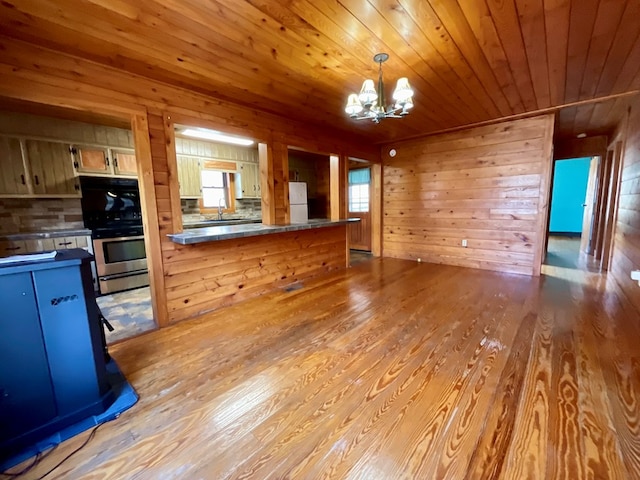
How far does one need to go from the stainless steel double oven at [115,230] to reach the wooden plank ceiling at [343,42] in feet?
6.87

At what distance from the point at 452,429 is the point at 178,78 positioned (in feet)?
10.9

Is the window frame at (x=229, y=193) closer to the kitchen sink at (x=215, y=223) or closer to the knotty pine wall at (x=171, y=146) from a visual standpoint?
the kitchen sink at (x=215, y=223)

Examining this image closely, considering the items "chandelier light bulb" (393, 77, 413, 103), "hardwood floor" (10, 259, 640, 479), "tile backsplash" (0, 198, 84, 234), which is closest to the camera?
"hardwood floor" (10, 259, 640, 479)

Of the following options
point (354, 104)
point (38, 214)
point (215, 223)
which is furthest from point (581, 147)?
point (38, 214)

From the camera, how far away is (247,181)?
547 cm

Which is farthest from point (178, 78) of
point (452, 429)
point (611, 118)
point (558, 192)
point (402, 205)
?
point (558, 192)

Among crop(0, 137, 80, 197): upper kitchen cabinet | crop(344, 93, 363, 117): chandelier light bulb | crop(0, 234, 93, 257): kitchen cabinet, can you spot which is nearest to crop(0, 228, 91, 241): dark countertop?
crop(0, 234, 93, 257): kitchen cabinet

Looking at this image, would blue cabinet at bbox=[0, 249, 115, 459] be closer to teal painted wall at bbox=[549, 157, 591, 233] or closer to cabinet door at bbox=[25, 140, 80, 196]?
cabinet door at bbox=[25, 140, 80, 196]

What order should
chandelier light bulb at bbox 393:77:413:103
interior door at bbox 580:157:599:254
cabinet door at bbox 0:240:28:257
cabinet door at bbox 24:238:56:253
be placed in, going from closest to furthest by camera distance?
chandelier light bulb at bbox 393:77:413:103, cabinet door at bbox 0:240:28:257, cabinet door at bbox 24:238:56:253, interior door at bbox 580:157:599:254

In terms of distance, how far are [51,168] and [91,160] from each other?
0.43 meters

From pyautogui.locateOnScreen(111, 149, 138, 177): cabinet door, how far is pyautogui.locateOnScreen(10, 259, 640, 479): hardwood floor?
261cm

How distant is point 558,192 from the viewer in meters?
8.80

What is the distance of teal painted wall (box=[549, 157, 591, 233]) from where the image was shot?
8.46m

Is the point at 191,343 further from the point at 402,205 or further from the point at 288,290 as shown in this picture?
the point at 402,205
